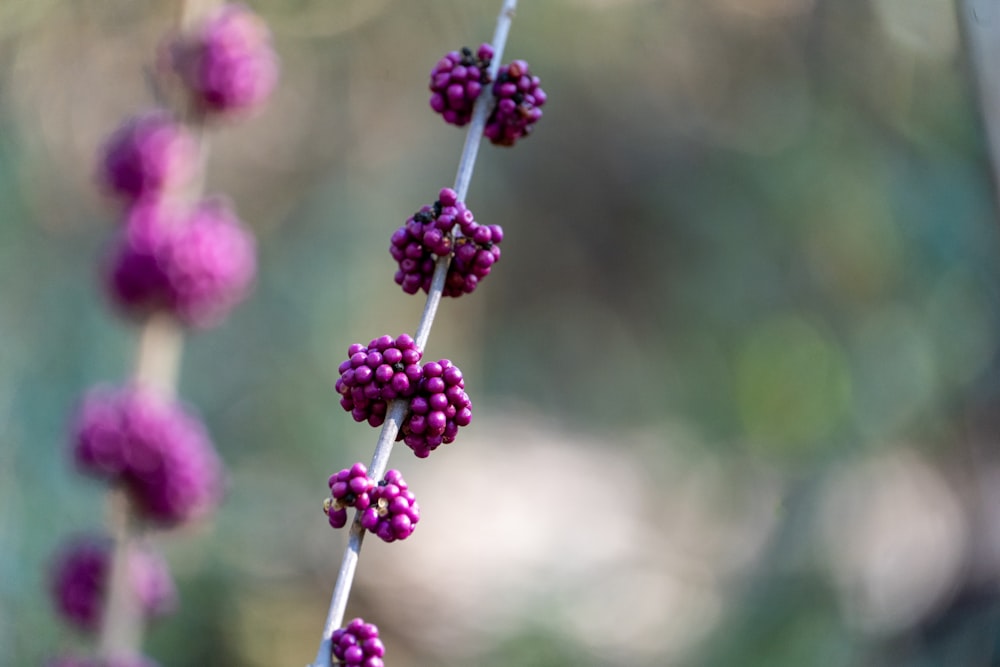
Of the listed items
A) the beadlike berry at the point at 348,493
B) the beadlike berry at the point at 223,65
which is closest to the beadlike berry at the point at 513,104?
the beadlike berry at the point at 348,493

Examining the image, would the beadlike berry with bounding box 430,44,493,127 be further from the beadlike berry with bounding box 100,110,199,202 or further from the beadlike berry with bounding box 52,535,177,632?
the beadlike berry with bounding box 52,535,177,632

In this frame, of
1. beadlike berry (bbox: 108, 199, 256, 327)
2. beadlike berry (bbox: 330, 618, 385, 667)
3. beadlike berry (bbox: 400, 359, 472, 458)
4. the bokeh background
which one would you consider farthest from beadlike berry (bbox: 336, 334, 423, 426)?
the bokeh background

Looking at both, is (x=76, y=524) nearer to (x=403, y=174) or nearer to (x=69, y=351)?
(x=69, y=351)

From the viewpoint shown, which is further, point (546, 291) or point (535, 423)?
point (546, 291)

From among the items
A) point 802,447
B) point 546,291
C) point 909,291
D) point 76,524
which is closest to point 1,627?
point 76,524

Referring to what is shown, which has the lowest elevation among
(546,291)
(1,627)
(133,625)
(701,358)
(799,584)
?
(133,625)

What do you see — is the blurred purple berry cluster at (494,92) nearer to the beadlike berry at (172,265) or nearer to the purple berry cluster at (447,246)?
the purple berry cluster at (447,246)
